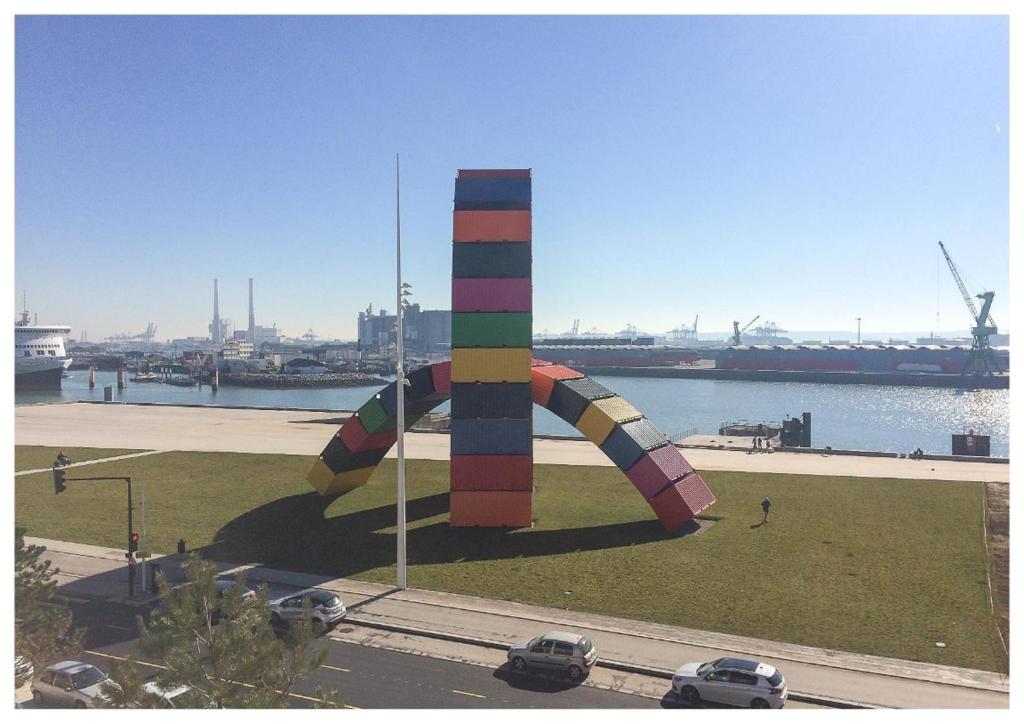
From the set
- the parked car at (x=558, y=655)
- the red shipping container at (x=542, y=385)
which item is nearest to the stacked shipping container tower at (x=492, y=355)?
the red shipping container at (x=542, y=385)

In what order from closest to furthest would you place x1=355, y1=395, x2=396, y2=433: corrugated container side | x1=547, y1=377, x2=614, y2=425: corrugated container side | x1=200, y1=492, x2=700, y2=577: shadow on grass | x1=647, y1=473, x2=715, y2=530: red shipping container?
x1=200, y1=492, x2=700, y2=577: shadow on grass, x1=647, y1=473, x2=715, y2=530: red shipping container, x1=547, y1=377, x2=614, y2=425: corrugated container side, x1=355, y1=395, x2=396, y2=433: corrugated container side

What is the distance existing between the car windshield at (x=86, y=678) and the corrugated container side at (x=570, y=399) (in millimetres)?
19817

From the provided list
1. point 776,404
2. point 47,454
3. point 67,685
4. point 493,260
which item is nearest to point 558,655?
point 67,685

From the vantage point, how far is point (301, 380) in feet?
564

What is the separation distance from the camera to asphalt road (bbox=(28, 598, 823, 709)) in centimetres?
1673

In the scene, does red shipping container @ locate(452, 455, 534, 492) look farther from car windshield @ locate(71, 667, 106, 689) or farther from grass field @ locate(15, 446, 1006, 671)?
car windshield @ locate(71, 667, 106, 689)

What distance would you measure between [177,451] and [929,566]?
167ft

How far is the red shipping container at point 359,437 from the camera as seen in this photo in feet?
120

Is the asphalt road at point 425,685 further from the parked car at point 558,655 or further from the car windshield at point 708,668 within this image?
the car windshield at point 708,668

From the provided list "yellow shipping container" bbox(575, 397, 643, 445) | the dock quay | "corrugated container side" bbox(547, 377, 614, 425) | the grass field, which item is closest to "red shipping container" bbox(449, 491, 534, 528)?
the grass field

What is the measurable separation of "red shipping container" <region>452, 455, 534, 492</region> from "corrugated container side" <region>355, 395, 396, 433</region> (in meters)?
5.94
